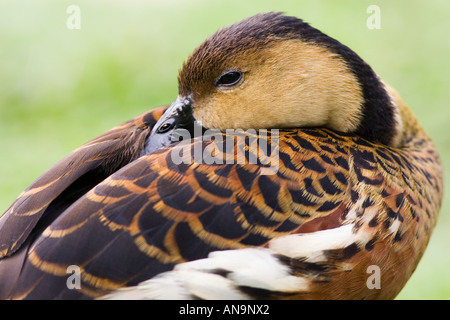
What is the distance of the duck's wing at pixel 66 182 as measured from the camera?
1540 mm

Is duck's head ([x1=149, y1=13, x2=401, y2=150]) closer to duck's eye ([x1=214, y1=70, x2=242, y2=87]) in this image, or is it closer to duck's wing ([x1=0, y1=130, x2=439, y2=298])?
duck's eye ([x1=214, y1=70, x2=242, y2=87])

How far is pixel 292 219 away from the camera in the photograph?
1514mm

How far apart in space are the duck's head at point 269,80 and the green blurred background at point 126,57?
1649 mm

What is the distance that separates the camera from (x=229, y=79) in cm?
177

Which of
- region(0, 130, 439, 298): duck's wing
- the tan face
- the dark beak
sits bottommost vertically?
region(0, 130, 439, 298): duck's wing

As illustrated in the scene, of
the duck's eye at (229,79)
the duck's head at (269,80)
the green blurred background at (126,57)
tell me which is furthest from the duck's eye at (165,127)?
the green blurred background at (126,57)

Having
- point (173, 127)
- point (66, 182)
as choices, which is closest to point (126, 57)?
Answer: point (173, 127)

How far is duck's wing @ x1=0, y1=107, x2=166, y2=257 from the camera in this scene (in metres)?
1.54

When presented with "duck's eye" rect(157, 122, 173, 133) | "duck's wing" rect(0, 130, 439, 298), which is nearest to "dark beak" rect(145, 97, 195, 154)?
"duck's eye" rect(157, 122, 173, 133)

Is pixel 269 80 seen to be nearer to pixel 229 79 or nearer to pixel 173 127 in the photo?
pixel 229 79

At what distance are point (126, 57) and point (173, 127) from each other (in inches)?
83.3

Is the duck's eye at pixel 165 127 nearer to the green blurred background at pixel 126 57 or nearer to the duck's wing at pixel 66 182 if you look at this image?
the duck's wing at pixel 66 182

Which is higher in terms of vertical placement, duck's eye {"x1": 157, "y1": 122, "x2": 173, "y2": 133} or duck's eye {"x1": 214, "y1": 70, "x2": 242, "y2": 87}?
duck's eye {"x1": 214, "y1": 70, "x2": 242, "y2": 87}

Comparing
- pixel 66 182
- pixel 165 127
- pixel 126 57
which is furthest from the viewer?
pixel 126 57
